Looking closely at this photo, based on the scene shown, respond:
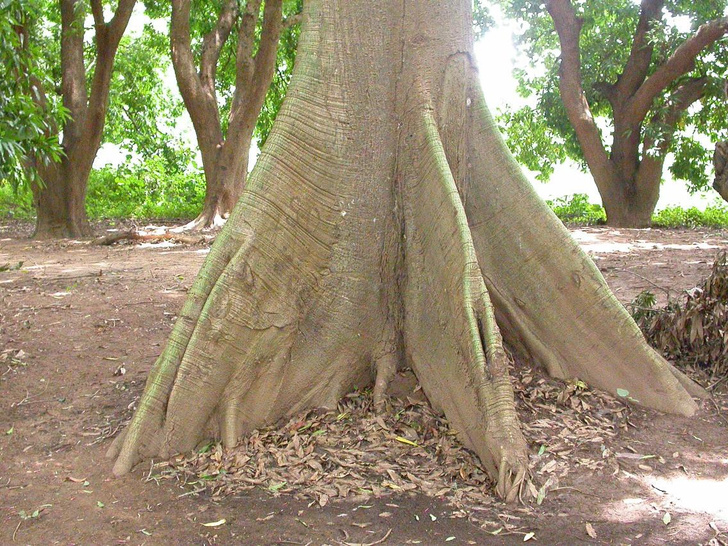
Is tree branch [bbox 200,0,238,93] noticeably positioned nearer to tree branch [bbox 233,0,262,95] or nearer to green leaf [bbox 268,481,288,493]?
tree branch [bbox 233,0,262,95]

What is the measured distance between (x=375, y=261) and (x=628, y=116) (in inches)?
442

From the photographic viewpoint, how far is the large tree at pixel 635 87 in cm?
1334

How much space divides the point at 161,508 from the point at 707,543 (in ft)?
8.26

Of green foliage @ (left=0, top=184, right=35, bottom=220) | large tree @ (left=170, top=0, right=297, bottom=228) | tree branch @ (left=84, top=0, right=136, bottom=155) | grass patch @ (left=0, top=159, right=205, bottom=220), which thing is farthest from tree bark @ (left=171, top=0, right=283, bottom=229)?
green foliage @ (left=0, top=184, right=35, bottom=220)

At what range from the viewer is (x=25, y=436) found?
14.6ft

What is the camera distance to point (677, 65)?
42.8ft

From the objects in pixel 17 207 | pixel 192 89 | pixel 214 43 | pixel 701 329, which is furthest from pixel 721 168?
pixel 17 207

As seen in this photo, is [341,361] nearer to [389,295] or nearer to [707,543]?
[389,295]

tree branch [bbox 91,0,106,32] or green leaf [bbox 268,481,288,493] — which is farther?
tree branch [bbox 91,0,106,32]

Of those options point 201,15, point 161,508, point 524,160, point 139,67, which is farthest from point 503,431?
point 139,67

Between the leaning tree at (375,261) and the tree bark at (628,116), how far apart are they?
1006 centimetres

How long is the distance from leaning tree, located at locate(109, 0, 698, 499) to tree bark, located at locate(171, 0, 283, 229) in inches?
379

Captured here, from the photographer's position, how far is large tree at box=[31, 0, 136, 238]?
41.1 ft

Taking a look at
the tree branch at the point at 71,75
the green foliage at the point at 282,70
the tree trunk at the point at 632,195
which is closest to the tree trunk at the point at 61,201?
the tree branch at the point at 71,75
